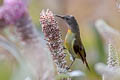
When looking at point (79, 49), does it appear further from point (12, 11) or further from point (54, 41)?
point (12, 11)

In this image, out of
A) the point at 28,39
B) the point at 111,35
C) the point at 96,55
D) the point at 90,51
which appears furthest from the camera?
the point at 90,51

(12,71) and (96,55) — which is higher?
(96,55)

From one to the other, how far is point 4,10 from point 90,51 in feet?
4.67

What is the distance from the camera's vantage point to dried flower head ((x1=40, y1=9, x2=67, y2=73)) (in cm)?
96

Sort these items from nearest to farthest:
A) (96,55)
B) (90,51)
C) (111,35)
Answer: (111,35) → (96,55) → (90,51)

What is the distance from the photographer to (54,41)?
99 cm

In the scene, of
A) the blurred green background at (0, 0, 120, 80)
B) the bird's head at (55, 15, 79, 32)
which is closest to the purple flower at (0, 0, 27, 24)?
the bird's head at (55, 15, 79, 32)

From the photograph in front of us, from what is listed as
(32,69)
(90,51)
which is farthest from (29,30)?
(90,51)

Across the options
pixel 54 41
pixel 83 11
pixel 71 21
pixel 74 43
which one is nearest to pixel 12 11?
pixel 54 41

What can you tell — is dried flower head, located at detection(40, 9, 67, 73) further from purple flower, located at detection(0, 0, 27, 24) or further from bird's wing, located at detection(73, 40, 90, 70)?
bird's wing, located at detection(73, 40, 90, 70)

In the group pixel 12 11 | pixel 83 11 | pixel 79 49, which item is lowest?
pixel 12 11

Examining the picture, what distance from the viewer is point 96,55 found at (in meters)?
1.85

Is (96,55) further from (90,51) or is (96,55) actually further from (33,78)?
(33,78)

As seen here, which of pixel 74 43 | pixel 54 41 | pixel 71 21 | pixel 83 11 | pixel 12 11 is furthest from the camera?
pixel 83 11
